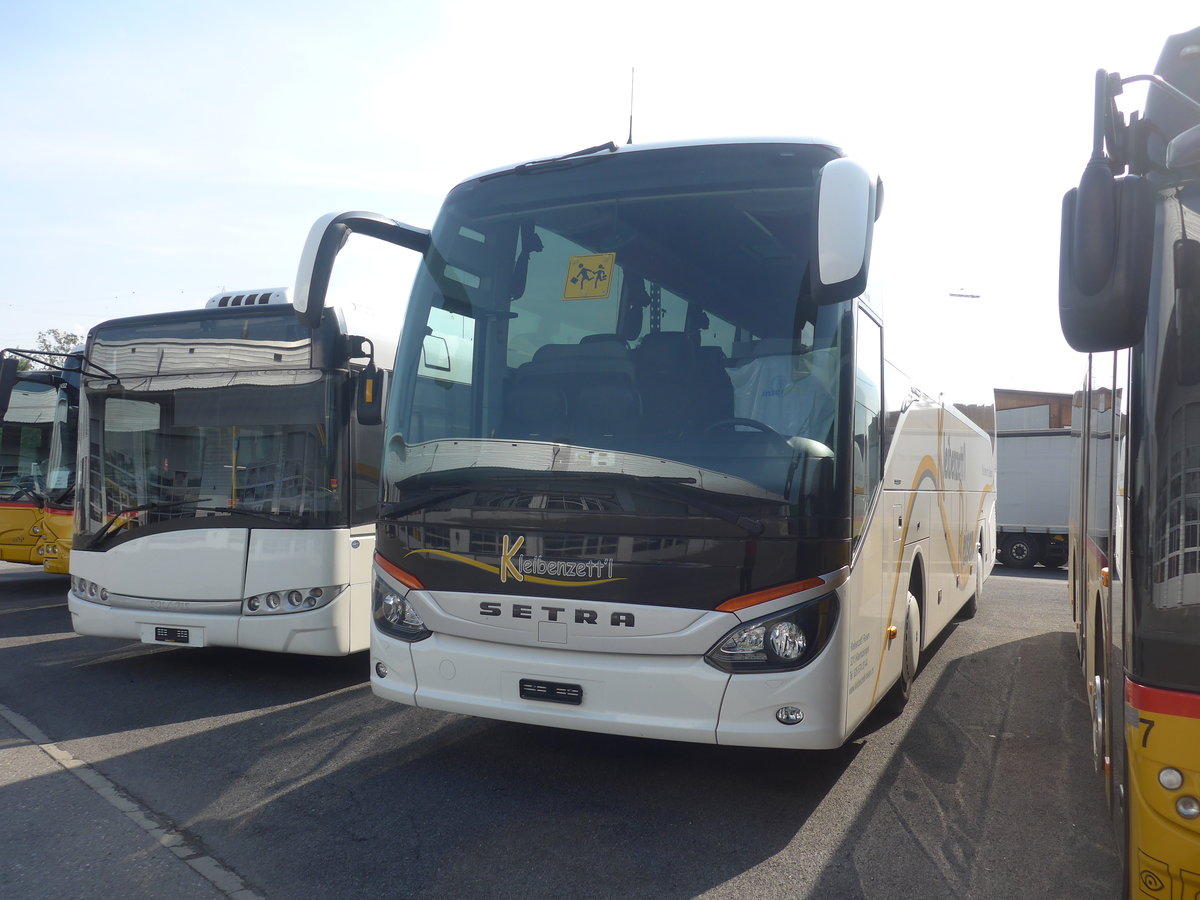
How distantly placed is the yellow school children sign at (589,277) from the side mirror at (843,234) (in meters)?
1.11

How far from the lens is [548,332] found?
186 inches

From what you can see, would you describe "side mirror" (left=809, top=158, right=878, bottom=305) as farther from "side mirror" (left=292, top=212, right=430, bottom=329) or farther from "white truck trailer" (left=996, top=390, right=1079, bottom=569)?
"white truck trailer" (left=996, top=390, right=1079, bottom=569)

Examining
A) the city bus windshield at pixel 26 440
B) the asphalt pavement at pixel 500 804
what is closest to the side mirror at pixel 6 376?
the asphalt pavement at pixel 500 804

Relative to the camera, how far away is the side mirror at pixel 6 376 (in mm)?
8570

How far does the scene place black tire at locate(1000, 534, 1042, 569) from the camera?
22781 mm

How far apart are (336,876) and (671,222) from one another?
316 centimetres

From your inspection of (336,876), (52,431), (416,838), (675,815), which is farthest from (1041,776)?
(52,431)

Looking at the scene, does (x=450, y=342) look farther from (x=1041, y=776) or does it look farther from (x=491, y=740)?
(x=1041, y=776)

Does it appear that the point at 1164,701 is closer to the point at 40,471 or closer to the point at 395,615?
the point at 395,615

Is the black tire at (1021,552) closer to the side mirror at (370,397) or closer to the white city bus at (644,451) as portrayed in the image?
the white city bus at (644,451)

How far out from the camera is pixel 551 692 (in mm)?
4375

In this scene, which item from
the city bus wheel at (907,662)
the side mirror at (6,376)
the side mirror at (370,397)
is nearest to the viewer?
the side mirror at (370,397)

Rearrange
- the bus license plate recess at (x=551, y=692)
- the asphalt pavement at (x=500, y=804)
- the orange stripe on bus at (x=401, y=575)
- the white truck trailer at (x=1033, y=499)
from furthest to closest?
the white truck trailer at (x=1033, y=499) → the orange stripe on bus at (x=401, y=575) → the bus license plate recess at (x=551, y=692) → the asphalt pavement at (x=500, y=804)

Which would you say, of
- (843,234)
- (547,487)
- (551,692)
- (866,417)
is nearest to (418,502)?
(547,487)
